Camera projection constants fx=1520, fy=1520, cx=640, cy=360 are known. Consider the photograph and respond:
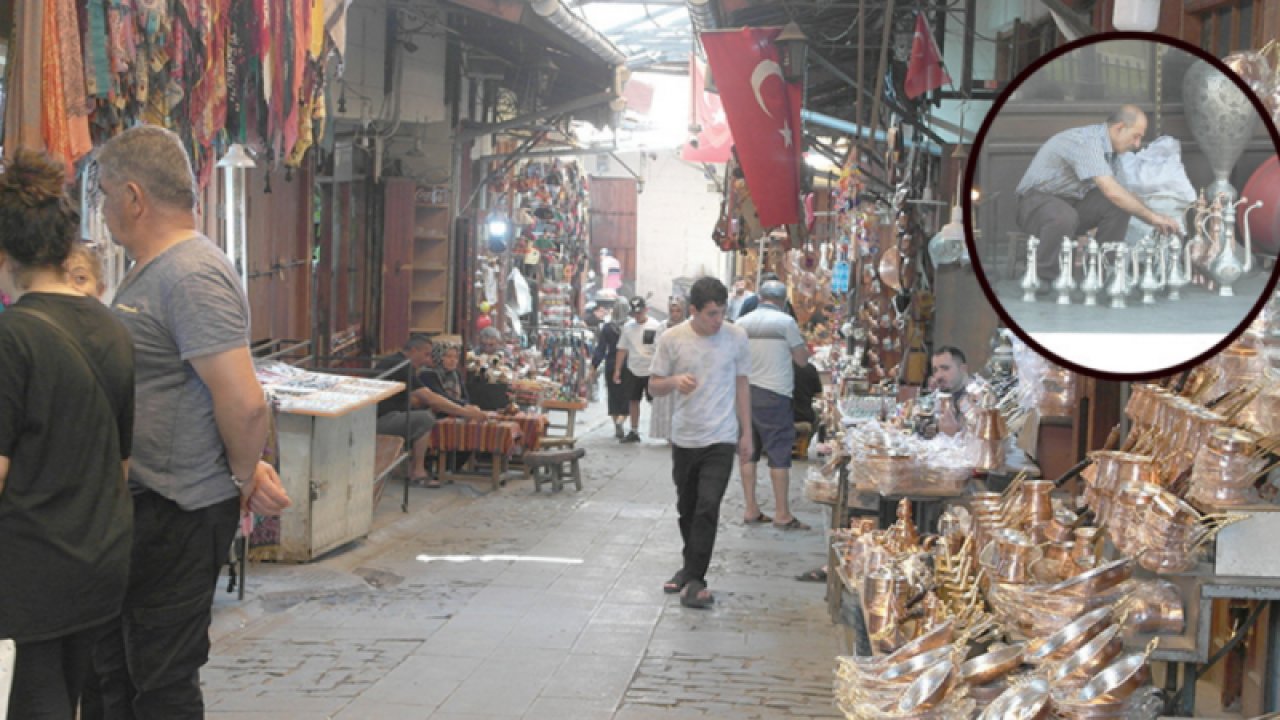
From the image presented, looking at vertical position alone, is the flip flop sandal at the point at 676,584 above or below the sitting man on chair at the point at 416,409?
below

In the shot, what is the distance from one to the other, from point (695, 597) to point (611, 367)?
37.9 ft

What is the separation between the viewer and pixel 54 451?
3592 mm

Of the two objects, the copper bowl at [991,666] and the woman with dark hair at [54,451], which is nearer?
the woman with dark hair at [54,451]

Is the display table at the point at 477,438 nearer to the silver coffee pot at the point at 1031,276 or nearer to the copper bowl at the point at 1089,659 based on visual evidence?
the copper bowl at the point at 1089,659

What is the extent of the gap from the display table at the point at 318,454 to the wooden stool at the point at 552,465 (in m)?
3.28

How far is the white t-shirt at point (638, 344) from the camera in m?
18.0

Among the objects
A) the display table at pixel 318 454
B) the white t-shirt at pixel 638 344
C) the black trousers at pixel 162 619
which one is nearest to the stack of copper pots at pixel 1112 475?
the black trousers at pixel 162 619

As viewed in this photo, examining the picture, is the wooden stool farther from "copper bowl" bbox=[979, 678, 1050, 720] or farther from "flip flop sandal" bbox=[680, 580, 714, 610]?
"copper bowl" bbox=[979, 678, 1050, 720]

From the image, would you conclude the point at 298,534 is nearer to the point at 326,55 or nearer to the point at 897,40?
the point at 326,55

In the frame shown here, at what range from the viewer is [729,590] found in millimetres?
9125

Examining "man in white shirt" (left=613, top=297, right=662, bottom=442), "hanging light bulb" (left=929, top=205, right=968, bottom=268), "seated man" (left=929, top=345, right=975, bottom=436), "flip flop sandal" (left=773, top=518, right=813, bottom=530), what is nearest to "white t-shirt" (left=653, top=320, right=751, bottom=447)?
"seated man" (left=929, top=345, right=975, bottom=436)

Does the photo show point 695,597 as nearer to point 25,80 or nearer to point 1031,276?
point 25,80

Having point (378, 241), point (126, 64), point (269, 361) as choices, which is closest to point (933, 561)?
point (126, 64)

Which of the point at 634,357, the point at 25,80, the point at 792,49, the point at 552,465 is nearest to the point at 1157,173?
the point at 25,80
